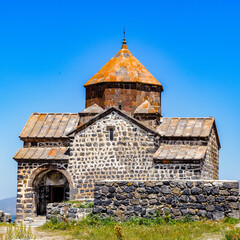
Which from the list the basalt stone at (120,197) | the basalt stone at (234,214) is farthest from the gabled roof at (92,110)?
the basalt stone at (234,214)

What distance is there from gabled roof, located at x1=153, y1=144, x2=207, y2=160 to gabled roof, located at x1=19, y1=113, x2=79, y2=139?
15.8ft

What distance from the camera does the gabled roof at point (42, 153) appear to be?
2339cm

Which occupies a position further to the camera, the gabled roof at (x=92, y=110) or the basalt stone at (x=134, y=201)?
the gabled roof at (x=92, y=110)

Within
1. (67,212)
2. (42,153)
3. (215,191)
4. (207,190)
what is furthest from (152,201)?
(42,153)

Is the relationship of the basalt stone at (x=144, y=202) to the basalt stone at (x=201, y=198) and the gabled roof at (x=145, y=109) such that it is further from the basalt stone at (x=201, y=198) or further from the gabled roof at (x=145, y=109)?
the gabled roof at (x=145, y=109)

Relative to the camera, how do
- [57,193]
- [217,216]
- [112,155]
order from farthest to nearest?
[57,193]
[112,155]
[217,216]

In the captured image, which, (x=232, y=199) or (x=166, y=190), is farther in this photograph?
(x=166, y=190)

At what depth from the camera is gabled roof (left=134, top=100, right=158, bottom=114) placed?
23719 mm

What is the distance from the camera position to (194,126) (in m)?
23.7

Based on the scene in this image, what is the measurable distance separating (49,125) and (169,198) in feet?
44.4

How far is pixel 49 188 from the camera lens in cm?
2444

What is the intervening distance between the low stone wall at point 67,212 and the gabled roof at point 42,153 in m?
8.29

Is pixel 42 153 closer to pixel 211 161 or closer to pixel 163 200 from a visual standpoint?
pixel 211 161

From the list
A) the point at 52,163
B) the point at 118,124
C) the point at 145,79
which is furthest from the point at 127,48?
the point at 52,163
